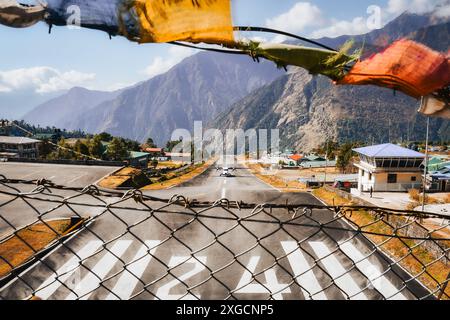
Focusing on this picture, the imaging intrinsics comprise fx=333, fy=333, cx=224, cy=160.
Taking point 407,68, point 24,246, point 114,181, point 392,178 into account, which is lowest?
point 392,178

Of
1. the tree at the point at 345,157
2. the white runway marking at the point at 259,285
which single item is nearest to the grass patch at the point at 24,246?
the white runway marking at the point at 259,285

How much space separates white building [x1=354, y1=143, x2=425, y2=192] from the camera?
32875mm

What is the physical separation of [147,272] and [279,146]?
17263 cm

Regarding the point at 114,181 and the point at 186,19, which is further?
the point at 114,181

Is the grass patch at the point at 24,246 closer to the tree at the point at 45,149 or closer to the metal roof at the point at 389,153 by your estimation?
the metal roof at the point at 389,153

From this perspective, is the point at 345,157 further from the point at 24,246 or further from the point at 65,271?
the point at 65,271

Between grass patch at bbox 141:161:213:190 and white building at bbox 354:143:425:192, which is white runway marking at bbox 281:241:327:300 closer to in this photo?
grass patch at bbox 141:161:213:190

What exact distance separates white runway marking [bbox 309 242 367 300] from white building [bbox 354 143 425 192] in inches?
928

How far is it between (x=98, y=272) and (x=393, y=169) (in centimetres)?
3115

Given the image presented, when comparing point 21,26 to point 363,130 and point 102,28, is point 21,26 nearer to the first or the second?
point 102,28

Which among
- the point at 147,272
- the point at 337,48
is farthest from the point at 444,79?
the point at 147,272

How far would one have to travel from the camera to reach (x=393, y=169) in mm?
33219

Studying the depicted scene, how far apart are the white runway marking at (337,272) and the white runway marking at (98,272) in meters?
6.40

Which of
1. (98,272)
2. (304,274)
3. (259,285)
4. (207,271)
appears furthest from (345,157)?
(98,272)
